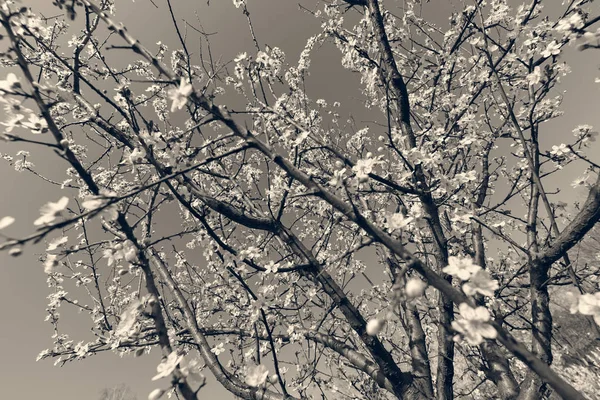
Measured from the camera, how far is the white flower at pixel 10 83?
1651 mm

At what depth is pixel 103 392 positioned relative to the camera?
94.4 metres

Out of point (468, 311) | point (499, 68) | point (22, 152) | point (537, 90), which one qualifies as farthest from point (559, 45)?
point (22, 152)

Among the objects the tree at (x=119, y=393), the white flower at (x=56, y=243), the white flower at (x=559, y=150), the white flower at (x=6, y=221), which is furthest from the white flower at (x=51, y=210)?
the tree at (x=119, y=393)

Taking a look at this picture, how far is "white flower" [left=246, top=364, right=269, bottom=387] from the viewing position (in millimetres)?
2113

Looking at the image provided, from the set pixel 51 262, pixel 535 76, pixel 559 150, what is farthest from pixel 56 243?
pixel 559 150

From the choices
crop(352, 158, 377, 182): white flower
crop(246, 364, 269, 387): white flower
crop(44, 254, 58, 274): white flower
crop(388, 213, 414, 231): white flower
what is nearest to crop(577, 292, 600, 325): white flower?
crop(388, 213, 414, 231): white flower

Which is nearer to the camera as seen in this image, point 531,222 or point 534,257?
point 534,257

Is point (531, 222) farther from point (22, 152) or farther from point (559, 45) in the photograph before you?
point (22, 152)

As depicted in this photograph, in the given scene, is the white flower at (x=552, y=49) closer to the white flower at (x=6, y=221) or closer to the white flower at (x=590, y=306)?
the white flower at (x=590, y=306)

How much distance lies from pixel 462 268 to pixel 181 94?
181 cm

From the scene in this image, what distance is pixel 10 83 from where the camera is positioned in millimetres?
1680

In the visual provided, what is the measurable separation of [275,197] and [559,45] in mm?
3597

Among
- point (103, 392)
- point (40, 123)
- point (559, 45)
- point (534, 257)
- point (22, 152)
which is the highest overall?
point (103, 392)

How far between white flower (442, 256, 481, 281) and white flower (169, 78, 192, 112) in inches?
64.6
